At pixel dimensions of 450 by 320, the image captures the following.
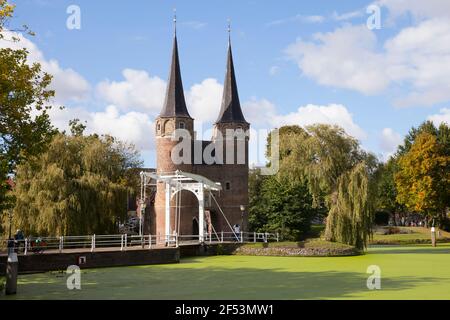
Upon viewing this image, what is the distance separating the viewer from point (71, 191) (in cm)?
3091

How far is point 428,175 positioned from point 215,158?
17.5 meters

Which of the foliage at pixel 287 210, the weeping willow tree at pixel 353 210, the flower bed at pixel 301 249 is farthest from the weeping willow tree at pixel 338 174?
the foliage at pixel 287 210

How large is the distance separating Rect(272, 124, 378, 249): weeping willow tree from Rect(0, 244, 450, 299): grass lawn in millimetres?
6461

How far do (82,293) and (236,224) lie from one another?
26.5 metres

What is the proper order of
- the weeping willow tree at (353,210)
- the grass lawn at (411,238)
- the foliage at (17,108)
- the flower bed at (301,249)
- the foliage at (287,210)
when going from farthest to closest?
the grass lawn at (411,238)
the foliage at (287,210)
the weeping willow tree at (353,210)
the flower bed at (301,249)
the foliage at (17,108)

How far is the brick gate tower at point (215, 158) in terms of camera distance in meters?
39.8

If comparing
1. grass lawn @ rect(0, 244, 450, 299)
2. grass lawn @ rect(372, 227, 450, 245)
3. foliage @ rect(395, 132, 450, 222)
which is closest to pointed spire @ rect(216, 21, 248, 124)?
foliage @ rect(395, 132, 450, 222)

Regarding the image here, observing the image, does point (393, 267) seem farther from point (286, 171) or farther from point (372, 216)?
point (286, 171)

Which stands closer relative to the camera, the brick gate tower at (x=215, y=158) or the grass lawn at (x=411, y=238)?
the brick gate tower at (x=215, y=158)

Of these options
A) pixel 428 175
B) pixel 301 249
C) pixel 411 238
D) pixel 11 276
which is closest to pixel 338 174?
pixel 301 249

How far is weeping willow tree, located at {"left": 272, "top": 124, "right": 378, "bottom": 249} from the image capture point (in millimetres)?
31094

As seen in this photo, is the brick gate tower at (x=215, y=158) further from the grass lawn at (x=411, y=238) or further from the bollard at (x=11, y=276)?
the bollard at (x=11, y=276)

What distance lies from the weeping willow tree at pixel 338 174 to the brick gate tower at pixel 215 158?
8.09 meters

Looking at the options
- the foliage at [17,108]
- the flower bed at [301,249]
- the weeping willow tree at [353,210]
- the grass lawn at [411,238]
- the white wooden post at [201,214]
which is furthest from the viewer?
the grass lawn at [411,238]
